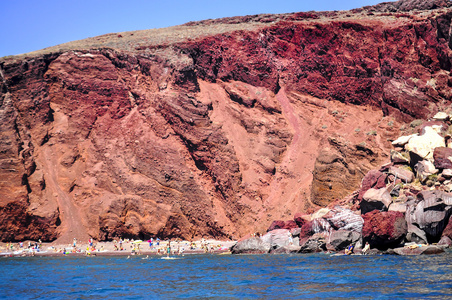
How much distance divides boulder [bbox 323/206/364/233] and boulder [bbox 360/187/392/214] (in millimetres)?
2107

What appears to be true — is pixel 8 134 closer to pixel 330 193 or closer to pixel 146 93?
pixel 146 93

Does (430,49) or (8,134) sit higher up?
(430,49)

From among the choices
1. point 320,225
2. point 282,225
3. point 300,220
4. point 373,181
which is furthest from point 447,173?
point 282,225

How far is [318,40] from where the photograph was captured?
2509 inches

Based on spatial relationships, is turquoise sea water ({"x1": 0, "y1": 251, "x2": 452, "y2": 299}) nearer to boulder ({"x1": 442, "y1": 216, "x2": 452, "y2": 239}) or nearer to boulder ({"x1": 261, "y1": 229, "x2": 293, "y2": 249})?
boulder ({"x1": 442, "y1": 216, "x2": 452, "y2": 239})

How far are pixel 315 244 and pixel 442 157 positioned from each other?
1360 cm

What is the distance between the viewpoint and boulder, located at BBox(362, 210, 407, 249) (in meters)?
34.2

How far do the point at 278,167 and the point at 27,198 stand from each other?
2820 cm

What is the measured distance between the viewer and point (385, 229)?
1346 inches

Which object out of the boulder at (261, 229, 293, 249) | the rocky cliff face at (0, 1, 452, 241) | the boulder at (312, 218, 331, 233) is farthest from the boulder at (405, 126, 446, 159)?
the boulder at (261, 229, 293, 249)

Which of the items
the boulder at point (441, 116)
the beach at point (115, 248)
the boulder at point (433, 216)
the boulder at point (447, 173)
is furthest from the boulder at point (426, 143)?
the beach at point (115, 248)

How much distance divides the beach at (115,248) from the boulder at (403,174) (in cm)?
1708

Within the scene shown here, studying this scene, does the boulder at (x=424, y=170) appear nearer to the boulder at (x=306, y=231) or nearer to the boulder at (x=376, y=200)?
the boulder at (x=376, y=200)

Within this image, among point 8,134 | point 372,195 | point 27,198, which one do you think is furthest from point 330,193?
point 8,134
